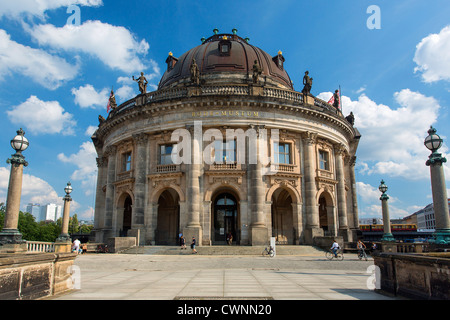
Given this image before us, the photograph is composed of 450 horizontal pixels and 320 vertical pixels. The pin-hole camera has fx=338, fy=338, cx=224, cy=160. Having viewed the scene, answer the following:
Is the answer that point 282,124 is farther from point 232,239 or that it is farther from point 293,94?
point 232,239

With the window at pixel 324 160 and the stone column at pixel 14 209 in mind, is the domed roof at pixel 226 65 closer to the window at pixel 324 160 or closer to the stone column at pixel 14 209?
the window at pixel 324 160

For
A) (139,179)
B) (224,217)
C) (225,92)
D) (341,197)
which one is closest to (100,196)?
(139,179)

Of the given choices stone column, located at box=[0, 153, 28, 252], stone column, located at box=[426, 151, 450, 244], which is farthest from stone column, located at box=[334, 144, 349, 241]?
stone column, located at box=[0, 153, 28, 252]

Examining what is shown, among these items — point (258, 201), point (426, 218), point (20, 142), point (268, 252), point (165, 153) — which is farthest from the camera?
point (426, 218)

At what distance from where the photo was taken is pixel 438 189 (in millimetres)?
11797

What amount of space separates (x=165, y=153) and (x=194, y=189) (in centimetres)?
514

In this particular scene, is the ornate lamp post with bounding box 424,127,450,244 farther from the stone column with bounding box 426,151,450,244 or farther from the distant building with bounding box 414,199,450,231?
the distant building with bounding box 414,199,450,231

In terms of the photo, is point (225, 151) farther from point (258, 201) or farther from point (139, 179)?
point (139, 179)

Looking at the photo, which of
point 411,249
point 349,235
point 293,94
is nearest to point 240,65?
point 293,94

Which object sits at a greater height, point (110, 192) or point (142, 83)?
point (142, 83)

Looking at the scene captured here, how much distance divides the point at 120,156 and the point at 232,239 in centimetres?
1392

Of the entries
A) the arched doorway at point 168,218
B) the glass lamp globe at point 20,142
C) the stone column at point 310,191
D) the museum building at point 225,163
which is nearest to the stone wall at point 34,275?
the glass lamp globe at point 20,142

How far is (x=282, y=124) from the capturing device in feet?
97.6
